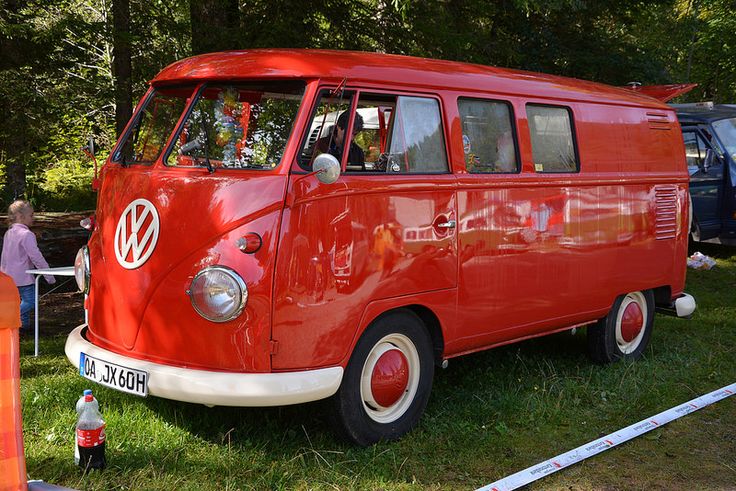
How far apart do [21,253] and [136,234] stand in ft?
9.47

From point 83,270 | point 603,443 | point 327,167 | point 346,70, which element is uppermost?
point 346,70

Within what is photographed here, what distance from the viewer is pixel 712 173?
12.9 m

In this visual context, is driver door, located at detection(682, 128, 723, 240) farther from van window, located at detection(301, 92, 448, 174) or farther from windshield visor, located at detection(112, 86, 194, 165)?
windshield visor, located at detection(112, 86, 194, 165)

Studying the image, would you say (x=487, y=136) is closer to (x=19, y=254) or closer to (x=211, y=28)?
(x=19, y=254)

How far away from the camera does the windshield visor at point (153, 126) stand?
493cm

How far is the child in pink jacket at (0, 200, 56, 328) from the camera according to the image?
680cm

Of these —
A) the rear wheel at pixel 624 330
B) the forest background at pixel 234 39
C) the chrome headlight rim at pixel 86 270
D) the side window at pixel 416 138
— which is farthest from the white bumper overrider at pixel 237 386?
the forest background at pixel 234 39

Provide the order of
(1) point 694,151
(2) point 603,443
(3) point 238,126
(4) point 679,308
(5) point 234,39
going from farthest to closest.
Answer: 1. (1) point 694,151
2. (5) point 234,39
3. (4) point 679,308
4. (2) point 603,443
5. (3) point 238,126

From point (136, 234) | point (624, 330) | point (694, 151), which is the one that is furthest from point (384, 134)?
point (694, 151)

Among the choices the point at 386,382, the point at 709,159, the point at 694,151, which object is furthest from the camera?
the point at 694,151

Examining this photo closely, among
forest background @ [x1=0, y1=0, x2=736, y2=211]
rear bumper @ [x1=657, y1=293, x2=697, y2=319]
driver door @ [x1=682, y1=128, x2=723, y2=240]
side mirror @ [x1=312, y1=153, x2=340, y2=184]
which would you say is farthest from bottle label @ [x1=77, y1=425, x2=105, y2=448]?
driver door @ [x1=682, y1=128, x2=723, y2=240]

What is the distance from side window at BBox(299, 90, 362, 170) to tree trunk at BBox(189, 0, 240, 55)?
4416mm

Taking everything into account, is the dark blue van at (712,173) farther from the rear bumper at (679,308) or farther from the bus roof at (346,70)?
the bus roof at (346,70)

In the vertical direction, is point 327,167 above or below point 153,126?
below
